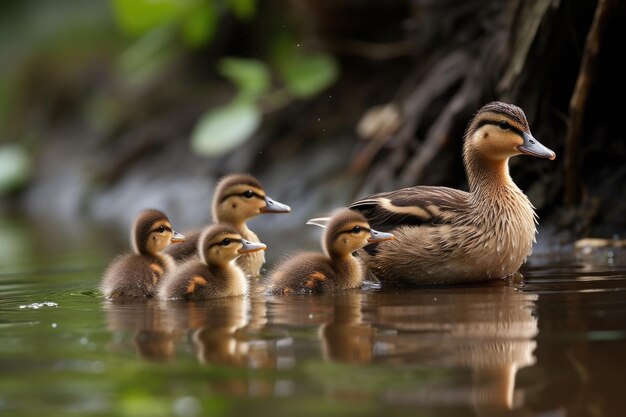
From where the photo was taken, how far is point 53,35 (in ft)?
59.6

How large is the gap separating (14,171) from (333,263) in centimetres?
1211

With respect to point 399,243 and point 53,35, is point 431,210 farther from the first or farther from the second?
point 53,35

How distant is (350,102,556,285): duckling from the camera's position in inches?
229

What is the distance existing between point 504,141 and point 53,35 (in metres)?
13.5

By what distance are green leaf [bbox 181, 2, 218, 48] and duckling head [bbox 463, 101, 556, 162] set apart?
7128 millimetres

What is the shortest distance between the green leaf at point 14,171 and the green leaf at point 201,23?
4.93 meters

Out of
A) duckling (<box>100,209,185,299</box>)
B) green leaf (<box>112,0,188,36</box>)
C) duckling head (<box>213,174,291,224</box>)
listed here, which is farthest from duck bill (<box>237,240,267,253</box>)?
green leaf (<box>112,0,188,36</box>)

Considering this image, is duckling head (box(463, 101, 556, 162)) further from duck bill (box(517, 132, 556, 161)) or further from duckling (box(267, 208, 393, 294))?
duckling (box(267, 208, 393, 294))

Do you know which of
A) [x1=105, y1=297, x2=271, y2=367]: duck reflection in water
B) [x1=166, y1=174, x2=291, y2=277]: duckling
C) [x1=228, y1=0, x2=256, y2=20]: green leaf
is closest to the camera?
[x1=105, y1=297, x2=271, y2=367]: duck reflection in water

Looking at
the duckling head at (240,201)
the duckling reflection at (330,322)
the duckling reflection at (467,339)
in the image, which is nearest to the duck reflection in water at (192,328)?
the duckling reflection at (330,322)

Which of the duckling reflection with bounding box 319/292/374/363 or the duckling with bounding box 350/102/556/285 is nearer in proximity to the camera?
the duckling reflection with bounding box 319/292/374/363

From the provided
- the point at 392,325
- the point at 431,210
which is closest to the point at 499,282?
the point at 431,210

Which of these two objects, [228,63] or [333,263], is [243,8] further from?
[333,263]

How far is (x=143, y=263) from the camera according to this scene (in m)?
5.85
